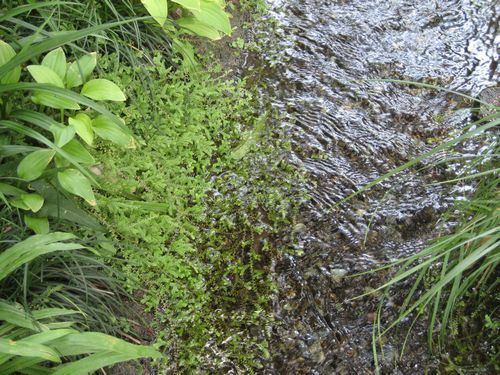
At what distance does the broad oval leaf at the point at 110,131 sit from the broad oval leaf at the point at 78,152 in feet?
0.59

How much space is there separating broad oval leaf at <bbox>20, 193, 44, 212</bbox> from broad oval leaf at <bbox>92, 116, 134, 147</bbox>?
0.46m

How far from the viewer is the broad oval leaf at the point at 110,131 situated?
2727 millimetres

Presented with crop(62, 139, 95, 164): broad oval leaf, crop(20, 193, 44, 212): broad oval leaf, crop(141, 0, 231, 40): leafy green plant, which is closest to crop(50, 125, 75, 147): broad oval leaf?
crop(62, 139, 95, 164): broad oval leaf

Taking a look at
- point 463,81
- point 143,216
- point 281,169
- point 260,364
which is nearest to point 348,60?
point 463,81

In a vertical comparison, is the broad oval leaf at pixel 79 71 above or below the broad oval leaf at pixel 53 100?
above

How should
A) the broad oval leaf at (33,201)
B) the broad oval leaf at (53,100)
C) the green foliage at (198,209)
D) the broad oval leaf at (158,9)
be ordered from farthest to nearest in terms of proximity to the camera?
1. the broad oval leaf at (158,9)
2. the green foliage at (198,209)
3. the broad oval leaf at (53,100)
4. the broad oval leaf at (33,201)

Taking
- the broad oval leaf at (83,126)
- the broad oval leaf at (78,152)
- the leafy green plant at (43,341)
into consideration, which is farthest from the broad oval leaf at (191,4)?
the leafy green plant at (43,341)

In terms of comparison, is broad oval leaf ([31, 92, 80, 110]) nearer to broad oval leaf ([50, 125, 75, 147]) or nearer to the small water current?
broad oval leaf ([50, 125, 75, 147])

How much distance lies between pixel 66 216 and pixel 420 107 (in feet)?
7.41

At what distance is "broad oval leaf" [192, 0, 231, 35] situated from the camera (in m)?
3.30

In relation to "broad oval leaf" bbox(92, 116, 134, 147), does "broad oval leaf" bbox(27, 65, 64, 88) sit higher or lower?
higher

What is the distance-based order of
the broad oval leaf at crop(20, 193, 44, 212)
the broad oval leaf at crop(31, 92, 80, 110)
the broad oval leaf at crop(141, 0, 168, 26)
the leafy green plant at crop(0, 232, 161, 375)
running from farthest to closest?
the broad oval leaf at crop(141, 0, 168, 26) → the broad oval leaf at crop(31, 92, 80, 110) → the broad oval leaf at crop(20, 193, 44, 212) → the leafy green plant at crop(0, 232, 161, 375)

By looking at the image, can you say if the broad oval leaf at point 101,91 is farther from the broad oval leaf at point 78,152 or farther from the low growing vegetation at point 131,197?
the broad oval leaf at point 78,152

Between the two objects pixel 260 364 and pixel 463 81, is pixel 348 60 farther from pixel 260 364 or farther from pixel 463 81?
pixel 260 364
